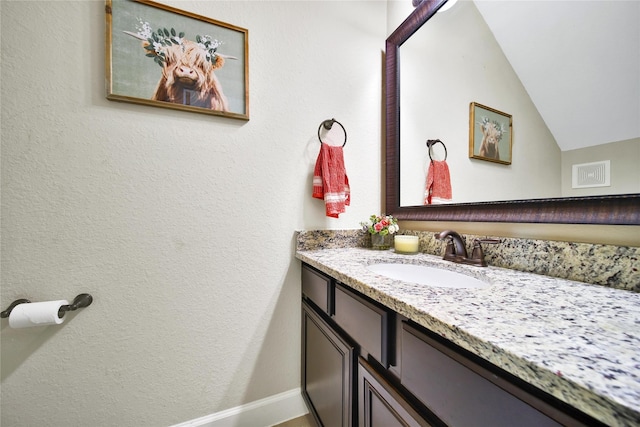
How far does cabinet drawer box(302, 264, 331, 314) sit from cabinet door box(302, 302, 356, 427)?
62mm

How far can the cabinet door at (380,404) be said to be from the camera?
1.61 ft

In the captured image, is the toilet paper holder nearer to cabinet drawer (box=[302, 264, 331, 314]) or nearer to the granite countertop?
cabinet drawer (box=[302, 264, 331, 314])

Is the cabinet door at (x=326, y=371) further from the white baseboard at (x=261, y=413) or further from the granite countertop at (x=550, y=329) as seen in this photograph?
the granite countertop at (x=550, y=329)

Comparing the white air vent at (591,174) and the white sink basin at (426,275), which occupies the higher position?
the white air vent at (591,174)

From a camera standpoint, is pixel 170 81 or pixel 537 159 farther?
pixel 170 81

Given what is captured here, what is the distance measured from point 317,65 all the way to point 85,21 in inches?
35.0

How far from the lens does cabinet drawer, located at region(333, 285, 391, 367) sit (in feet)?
1.83

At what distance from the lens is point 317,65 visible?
1.17 meters

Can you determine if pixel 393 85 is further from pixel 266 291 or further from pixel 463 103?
pixel 266 291

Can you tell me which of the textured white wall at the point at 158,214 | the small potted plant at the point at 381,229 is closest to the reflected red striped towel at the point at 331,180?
the textured white wall at the point at 158,214

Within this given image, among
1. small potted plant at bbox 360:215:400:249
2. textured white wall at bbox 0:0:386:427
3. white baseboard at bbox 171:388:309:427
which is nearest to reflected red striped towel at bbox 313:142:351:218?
textured white wall at bbox 0:0:386:427

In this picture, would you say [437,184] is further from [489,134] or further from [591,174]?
[591,174]

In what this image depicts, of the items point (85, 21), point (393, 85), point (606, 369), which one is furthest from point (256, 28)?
point (606, 369)

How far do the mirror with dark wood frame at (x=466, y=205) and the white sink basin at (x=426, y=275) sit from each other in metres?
0.24
